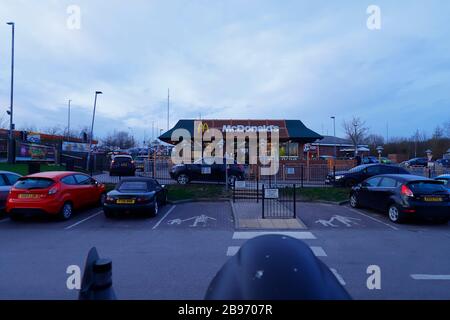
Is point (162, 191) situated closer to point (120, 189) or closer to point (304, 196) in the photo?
point (120, 189)

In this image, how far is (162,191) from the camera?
12883 millimetres

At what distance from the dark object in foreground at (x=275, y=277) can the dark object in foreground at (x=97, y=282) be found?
2.42 feet

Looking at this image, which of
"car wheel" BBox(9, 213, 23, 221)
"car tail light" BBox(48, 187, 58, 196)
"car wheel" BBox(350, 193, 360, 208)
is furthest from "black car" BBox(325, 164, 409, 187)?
"car wheel" BBox(9, 213, 23, 221)

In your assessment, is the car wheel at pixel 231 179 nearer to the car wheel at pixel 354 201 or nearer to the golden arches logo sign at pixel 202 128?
the car wheel at pixel 354 201

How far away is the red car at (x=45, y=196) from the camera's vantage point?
9.65 m

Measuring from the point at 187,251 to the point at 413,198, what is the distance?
7.15 metres

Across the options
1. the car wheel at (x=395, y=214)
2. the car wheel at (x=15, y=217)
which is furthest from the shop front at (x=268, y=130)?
the car wheel at (x=15, y=217)

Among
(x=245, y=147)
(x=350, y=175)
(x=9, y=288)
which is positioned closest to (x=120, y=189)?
(x=9, y=288)

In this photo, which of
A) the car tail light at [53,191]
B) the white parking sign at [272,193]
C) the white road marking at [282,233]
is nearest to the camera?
the white road marking at [282,233]

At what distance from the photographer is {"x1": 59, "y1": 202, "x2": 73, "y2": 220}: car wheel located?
10.2 m

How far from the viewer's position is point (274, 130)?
2802 centimetres

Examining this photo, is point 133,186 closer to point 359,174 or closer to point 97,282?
point 97,282

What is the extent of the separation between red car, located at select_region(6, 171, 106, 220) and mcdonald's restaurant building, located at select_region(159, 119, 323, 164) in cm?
1693
